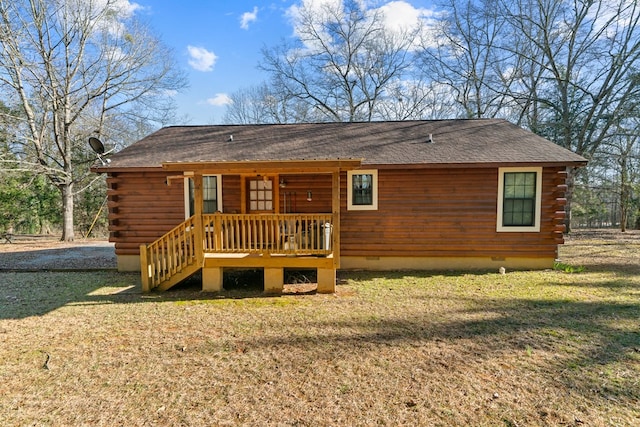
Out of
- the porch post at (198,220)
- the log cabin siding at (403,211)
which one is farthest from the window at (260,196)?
the porch post at (198,220)

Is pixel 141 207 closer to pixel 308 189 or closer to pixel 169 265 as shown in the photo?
pixel 169 265

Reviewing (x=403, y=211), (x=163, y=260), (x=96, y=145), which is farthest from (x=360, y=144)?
(x=96, y=145)

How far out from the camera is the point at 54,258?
34.2 ft

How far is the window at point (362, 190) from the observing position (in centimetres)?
827

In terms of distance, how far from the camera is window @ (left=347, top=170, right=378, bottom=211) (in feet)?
27.1

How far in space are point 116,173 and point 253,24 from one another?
16942 mm

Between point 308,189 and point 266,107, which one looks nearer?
point 308,189

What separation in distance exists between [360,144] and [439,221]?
311 centimetres

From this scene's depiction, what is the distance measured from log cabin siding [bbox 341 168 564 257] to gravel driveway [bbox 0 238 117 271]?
7.47 m

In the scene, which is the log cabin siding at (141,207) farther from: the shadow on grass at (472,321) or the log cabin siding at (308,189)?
the log cabin siding at (308,189)

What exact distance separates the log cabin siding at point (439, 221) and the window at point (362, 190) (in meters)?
0.13

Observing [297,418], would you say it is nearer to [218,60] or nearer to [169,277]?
[169,277]

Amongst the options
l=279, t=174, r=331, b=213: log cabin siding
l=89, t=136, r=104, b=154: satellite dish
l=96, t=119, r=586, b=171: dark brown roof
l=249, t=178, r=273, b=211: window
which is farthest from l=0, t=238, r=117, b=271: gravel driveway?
l=279, t=174, r=331, b=213: log cabin siding

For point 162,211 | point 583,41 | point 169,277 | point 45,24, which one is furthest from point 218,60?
point 583,41
